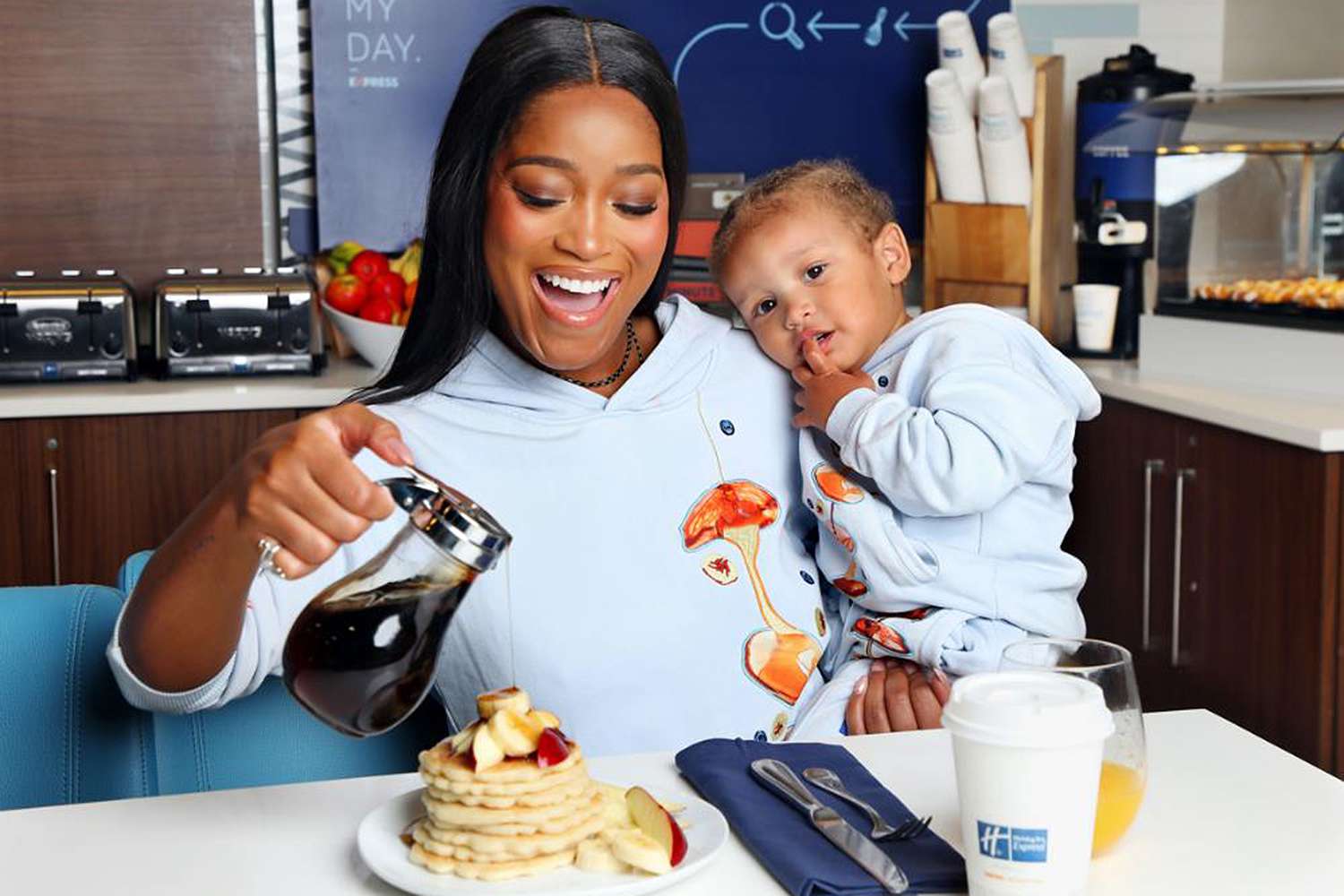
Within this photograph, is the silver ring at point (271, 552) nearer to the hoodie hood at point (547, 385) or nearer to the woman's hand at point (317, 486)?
the woman's hand at point (317, 486)

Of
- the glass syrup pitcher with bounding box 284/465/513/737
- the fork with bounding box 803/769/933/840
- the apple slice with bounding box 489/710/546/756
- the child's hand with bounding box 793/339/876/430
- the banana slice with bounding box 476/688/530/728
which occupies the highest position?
the child's hand with bounding box 793/339/876/430

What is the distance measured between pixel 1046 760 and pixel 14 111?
324 centimetres

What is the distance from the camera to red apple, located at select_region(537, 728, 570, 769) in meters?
1.10

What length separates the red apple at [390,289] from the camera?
3.54 metres

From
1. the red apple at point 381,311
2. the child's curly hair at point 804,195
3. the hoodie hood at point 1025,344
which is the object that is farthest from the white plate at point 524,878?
the red apple at point 381,311

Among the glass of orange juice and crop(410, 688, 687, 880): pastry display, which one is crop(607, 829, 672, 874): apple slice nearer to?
crop(410, 688, 687, 880): pastry display

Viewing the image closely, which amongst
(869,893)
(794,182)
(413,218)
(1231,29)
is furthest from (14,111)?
(869,893)

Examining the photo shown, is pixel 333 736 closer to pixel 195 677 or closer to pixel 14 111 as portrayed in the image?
pixel 195 677

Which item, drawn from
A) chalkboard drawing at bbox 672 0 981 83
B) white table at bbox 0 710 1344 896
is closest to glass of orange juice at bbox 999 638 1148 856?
white table at bbox 0 710 1344 896

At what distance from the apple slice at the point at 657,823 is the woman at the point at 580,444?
43cm

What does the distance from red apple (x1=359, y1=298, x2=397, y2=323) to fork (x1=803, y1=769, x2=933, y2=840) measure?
238 cm

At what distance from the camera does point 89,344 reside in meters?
3.29

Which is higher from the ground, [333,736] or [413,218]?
[413,218]

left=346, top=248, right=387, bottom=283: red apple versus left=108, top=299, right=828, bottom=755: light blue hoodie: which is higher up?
left=346, top=248, right=387, bottom=283: red apple
